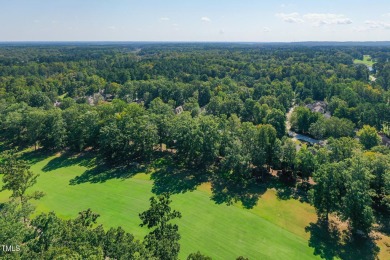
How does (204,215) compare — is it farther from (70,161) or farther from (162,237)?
(70,161)

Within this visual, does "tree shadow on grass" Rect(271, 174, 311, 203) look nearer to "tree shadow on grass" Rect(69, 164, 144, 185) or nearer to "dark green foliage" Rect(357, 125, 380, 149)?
"dark green foliage" Rect(357, 125, 380, 149)

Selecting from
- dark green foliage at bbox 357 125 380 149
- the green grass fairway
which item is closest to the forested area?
dark green foliage at bbox 357 125 380 149

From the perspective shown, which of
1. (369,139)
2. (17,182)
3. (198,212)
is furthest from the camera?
(369,139)

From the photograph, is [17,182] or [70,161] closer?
[17,182]

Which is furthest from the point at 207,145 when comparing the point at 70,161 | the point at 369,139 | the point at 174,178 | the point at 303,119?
the point at 369,139

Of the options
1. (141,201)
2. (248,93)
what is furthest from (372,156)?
(248,93)

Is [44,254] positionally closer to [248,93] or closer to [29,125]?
[29,125]

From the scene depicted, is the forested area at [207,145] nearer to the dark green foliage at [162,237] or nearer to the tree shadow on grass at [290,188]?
the dark green foliage at [162,237]

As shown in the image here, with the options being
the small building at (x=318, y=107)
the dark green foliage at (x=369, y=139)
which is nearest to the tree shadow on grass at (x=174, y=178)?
the dark green foliage at (x=369, y=139)
